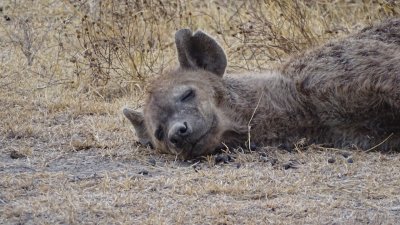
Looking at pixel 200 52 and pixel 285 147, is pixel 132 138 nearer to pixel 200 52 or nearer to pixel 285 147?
pixel 200 52

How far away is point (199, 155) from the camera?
5.86m

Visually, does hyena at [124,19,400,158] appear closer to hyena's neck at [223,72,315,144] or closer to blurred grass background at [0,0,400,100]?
hyena's neck at [223,72,315,144]

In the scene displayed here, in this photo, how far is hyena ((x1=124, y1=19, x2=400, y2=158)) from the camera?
228 inches

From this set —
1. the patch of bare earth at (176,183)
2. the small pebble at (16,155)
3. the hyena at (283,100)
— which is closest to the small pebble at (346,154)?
the patch of bare earth at (176,183)

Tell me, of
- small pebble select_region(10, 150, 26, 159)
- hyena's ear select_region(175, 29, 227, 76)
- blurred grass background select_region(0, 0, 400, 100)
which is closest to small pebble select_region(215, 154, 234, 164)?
hyena's ear select_region(175, 29, 227, 76)

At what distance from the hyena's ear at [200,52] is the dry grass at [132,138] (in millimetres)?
668

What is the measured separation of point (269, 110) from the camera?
607cm

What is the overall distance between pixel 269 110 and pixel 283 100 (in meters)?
0.12

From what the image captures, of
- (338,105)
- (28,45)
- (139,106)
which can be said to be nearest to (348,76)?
(338,105)

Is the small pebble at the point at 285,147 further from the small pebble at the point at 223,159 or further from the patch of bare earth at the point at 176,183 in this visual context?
the small pebble at the point at 223,159

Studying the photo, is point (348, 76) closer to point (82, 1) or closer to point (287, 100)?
point (287, 100)

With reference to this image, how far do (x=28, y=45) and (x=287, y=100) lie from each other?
137 inches

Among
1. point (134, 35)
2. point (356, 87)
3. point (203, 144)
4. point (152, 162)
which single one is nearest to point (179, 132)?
point (203, 144)

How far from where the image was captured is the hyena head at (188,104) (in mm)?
5766
